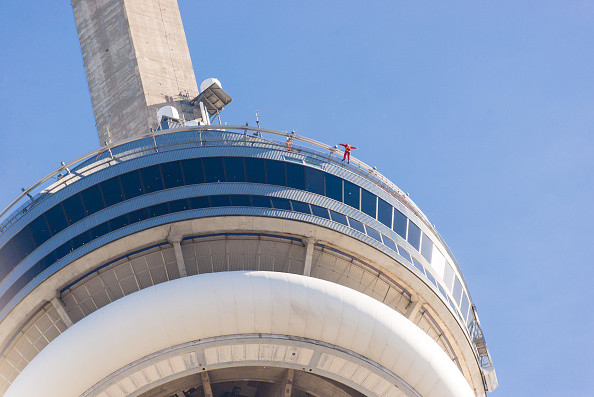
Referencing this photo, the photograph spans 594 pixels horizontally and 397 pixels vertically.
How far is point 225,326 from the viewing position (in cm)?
3809

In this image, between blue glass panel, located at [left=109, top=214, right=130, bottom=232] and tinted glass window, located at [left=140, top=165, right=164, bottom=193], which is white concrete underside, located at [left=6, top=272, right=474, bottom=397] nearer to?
blue glass panel, located at [left=109, top=214, right=130, bottom=232]

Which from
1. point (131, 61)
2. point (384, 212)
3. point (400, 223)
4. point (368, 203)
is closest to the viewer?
Answer: point (368, 203)

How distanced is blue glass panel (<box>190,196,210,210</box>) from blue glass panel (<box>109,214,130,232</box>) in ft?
8.39

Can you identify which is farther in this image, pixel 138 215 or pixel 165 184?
pixel 165 184

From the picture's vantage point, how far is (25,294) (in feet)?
139

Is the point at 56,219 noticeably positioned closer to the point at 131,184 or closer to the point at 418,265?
the point at 131,184

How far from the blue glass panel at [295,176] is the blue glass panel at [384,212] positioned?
364cm

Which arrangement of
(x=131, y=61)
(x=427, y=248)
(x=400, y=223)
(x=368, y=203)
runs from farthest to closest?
(x=131, y=61)
(x=427, y=248)
(x=400, y=223)
(x=368, y=203)

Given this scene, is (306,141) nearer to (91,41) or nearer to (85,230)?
(85,230)

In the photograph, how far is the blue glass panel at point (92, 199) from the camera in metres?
42.9

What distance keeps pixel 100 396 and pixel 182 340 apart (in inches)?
132

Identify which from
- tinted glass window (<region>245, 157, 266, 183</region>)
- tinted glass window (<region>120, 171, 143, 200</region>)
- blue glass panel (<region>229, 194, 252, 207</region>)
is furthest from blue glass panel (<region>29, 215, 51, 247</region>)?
tinted glass window (<region>245, 157, 266, 183</region>)

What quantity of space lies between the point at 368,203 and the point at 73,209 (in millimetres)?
11801

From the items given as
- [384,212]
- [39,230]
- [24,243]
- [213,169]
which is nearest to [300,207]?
[213,169]
